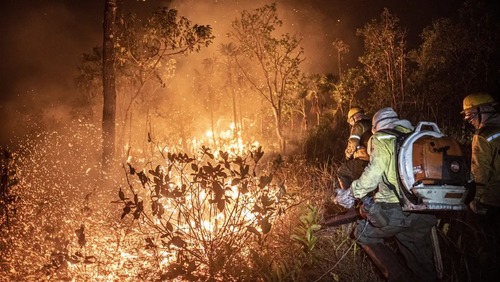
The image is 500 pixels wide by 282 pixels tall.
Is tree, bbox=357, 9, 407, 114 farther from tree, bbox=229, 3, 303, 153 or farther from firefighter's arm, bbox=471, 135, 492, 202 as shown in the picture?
firefighter's arm, bbox=471, 135, 492, 202

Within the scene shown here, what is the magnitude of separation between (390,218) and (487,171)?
135 centimetres

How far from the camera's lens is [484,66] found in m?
19.0

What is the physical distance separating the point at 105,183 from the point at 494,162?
7829mm

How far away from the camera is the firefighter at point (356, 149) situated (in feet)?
19.3

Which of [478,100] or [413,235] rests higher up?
[478,100]

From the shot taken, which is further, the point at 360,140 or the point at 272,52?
the point at 272,52

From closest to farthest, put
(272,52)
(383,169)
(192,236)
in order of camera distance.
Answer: (383,169)
(192,236)
(272,52)

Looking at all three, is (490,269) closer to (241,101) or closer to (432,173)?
(432,173)

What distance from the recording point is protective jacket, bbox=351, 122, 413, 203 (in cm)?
325

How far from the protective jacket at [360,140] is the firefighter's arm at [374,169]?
2.57 m

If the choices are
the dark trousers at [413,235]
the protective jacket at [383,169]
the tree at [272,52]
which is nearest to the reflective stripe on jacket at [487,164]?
the dark trousers at [413,235]

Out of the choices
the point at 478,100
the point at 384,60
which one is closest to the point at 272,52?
the point at 384,60

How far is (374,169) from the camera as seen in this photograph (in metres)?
3.27

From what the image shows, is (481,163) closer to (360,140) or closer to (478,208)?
(478,208)
